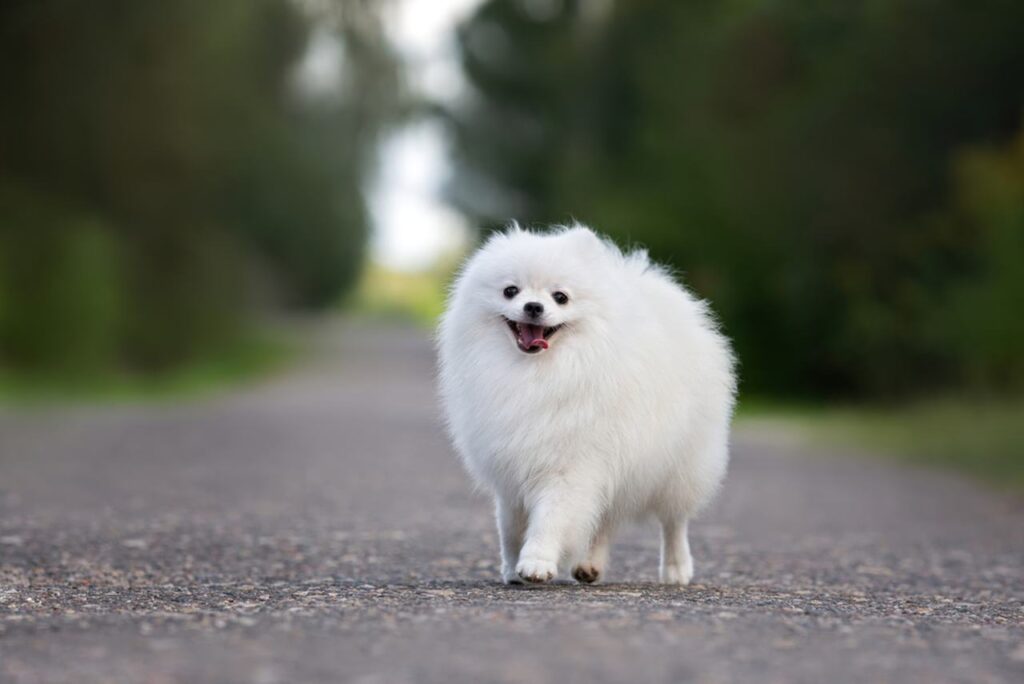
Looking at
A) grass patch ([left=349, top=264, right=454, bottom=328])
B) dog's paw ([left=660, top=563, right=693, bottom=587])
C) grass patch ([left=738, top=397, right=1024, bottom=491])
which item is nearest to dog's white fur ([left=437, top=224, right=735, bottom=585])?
dog's paw ([left=660, top=563, right=693, bottom=587])

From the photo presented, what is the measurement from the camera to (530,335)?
672cm

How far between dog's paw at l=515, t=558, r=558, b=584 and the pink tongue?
0.94 metres

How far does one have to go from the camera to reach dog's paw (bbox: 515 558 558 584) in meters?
6.47

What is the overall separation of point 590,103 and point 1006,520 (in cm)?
3182

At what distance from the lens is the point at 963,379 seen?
23.2m

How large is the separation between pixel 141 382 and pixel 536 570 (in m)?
23.4

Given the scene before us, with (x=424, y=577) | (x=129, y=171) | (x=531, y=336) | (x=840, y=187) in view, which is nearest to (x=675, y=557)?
(x=424, y=577)

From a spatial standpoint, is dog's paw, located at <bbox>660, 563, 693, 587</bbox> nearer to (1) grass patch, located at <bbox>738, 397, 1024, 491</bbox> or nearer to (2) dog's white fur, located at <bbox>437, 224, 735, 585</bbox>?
(2) dog's white fur, located at <bbox>437, 224, 735, 585</bbox>

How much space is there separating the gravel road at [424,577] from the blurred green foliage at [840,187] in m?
5.15

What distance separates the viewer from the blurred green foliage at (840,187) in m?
22.4

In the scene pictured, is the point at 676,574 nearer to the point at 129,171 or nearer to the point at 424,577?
the point at 424,577

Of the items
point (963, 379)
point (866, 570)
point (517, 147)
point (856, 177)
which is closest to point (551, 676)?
point (866, 570)

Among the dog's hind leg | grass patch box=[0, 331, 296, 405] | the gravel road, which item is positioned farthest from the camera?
grass patch box=[0, 331, 296, 405]

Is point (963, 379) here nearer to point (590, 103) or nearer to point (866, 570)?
point (866, 570)
